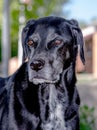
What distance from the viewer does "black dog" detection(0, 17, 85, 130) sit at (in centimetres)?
432

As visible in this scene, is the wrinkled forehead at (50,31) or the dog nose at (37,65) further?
the wrinkled forehead at (50,31)

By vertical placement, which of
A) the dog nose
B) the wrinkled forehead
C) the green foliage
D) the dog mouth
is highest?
the wrinkled forehead

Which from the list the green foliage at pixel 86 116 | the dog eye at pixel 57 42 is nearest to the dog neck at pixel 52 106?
the dog eye at pixel 57 42

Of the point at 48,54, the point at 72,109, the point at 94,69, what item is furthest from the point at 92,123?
the point at 94,69

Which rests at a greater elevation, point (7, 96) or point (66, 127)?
point (7, 96)

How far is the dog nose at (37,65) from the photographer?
167 inches

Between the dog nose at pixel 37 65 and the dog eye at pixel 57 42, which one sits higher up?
the dog eye at pixel 57 42

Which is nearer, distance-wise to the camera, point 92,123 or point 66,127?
point 66,127

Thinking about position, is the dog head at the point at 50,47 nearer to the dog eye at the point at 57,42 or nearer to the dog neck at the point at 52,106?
the dog eye at the point at 57,42

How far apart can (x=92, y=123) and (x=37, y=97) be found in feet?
8.67

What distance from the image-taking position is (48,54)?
170 inches

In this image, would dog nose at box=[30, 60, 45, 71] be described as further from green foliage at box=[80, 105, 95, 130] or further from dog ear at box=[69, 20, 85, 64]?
green foliage at box=[80, 105, 95, 130]

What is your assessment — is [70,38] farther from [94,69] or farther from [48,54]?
[94,69]

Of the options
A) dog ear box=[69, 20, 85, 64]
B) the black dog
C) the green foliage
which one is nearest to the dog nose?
the black dog
